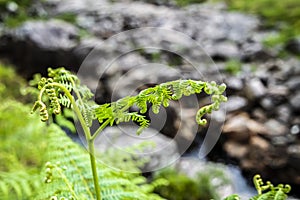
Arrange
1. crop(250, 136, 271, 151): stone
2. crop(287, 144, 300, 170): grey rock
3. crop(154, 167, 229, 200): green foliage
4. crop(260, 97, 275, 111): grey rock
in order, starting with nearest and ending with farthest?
crop(154, 167, 229, 200): green foliage → crop(287, 144, 300, 170): grey rock → crop(250, 136, 271, 151): stone → crop(260, 97, 275, 111): grey rock

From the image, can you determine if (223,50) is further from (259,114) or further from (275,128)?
(275,128)

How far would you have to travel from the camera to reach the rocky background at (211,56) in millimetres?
2732

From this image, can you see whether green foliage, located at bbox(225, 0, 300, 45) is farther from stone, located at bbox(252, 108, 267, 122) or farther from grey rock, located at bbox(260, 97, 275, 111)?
stone, located at bbox(252, 108, 267, 122)

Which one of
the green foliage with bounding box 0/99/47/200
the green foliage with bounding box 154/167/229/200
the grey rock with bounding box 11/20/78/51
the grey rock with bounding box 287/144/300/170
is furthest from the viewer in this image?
the grey rock with bounding box 11/20/78/51

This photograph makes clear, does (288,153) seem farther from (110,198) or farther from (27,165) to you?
(110,198)

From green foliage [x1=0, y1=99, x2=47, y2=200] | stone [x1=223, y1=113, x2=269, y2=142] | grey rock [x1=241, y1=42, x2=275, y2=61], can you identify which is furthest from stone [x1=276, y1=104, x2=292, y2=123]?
green foliage [x1=0, y1=99, x2=47, y2=200]

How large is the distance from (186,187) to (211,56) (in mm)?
1729

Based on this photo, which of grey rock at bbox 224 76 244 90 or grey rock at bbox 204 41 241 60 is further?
grey rock at bbox 204 41 241 60

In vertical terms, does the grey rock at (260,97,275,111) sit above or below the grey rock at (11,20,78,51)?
below

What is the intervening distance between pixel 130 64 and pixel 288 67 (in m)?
1.29

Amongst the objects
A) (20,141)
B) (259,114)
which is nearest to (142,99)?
(20,141)

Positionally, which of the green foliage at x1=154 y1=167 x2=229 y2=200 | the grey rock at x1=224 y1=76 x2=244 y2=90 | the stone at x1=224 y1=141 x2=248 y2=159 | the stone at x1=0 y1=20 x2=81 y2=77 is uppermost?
the stone at x1=0 y1=20 x2=81 y2=77

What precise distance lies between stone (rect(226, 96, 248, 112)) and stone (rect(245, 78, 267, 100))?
0.08 m

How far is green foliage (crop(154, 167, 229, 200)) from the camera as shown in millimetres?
2266
